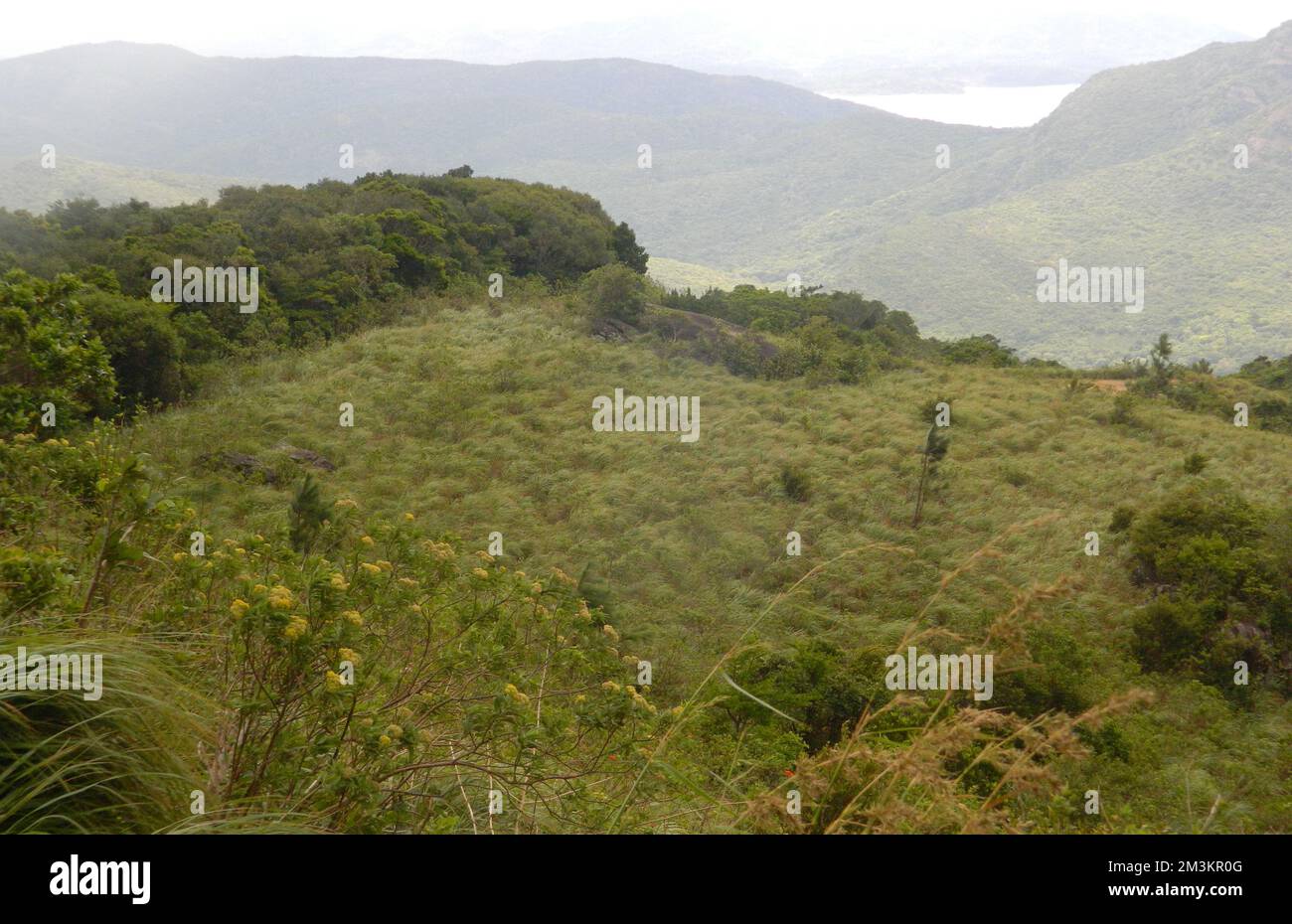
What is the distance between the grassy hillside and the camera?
7.83 metres

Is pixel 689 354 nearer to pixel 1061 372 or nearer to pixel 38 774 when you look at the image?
pixel 1061 372

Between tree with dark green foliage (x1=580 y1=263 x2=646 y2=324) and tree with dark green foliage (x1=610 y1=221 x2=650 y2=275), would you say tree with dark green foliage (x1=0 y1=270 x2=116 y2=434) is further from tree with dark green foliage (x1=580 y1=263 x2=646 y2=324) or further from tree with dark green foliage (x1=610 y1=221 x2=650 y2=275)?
tree with dark green foliage (x1=610 y1=221 x2=650 y2=275)

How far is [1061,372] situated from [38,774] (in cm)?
2560

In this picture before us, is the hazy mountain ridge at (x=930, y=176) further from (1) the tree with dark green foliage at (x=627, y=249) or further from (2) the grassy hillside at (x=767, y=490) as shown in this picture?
(2) the grassy hillside at (x=767, y=490)

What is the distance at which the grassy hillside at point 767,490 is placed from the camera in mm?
7828

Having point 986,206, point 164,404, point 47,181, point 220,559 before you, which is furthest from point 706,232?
point 220,559

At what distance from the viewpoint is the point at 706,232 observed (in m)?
129

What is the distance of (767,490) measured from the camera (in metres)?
13.9
